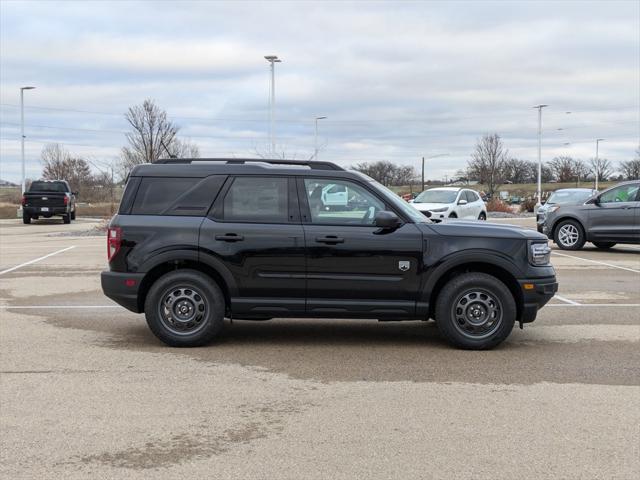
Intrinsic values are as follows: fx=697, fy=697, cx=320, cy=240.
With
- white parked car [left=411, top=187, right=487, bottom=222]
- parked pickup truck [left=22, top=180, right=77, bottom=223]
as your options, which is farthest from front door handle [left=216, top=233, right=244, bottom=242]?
parked pickup truck [left=22, top=180, right=77, bottom=223]

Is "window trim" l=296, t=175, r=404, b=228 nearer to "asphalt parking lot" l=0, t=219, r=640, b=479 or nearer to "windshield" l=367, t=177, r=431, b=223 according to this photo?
"windshield" l=367, t=177, r=431, b=223

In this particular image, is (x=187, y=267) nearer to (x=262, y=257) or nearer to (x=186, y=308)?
(x=186, y=308)

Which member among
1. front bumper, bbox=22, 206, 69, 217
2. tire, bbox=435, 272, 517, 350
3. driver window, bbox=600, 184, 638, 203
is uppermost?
driver window, bbox=600, 184, 638, 203

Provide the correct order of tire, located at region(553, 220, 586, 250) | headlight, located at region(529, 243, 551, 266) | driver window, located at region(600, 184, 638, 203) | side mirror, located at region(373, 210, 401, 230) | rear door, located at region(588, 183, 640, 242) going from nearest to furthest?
1. side mirror, located at region(373, 210, 401, 230)
2. headlight, located at region(529, 243, 551, 266)
3. rear door, located at region(588, 183, 640, 242)
4. driver window, located at region(600, 184, 638, 203)
5. tire, located at region(553, 220, 586, 250)

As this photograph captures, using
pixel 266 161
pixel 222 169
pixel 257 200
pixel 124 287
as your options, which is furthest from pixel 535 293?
pixel 124 287

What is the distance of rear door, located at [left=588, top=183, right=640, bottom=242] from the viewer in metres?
16.4

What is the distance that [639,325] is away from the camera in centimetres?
845

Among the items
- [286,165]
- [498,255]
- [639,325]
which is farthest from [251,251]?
[639,325]

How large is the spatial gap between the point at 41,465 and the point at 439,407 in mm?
2779

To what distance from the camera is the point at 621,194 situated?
54.9 ft

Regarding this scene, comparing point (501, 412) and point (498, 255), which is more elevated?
point (498, 255)

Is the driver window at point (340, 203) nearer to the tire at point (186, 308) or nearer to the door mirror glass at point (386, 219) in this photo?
the door mirror glass at point (386, 219)

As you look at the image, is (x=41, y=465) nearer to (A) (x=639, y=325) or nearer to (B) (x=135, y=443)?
(B) (x=135, y=443)

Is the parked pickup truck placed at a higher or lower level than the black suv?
higher
